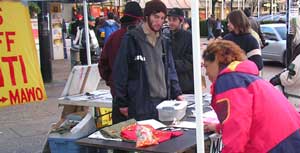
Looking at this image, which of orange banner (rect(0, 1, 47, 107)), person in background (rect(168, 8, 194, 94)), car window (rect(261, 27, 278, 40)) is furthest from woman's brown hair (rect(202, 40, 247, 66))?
car window (rect(261, 27, 278, 40))

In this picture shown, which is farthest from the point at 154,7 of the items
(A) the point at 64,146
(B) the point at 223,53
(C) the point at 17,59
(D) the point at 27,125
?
(D) the point at 27,125

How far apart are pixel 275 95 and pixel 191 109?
70.1 inches

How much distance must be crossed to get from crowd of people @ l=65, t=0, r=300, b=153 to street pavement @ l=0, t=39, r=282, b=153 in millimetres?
2138

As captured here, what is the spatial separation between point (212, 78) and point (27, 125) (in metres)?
5.43

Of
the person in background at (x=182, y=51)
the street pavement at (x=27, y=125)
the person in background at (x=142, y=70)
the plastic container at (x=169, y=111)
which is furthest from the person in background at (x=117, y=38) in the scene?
the street pavement at (x=27, y=125)

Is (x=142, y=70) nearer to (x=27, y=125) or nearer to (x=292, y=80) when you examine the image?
(x=292, y=80)

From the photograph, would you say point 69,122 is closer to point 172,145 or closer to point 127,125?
point 127,125

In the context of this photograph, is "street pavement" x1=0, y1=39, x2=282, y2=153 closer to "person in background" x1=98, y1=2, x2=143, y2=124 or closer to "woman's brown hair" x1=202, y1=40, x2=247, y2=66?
"person in background" x1=98, y1=2, x2=143, y2=124

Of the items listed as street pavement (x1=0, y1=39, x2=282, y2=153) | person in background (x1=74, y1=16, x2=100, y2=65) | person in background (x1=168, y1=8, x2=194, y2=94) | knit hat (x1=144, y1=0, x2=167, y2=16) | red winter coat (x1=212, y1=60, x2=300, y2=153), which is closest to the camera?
red winter coat (x1=212, y1=60, x2=300, y2=153)

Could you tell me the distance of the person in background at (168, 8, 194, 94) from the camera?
206 inches

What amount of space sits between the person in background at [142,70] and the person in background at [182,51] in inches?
41.6

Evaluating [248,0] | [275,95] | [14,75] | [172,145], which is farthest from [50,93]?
[248,0]

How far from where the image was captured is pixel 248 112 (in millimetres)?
2621

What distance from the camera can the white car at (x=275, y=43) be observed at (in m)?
14.3
